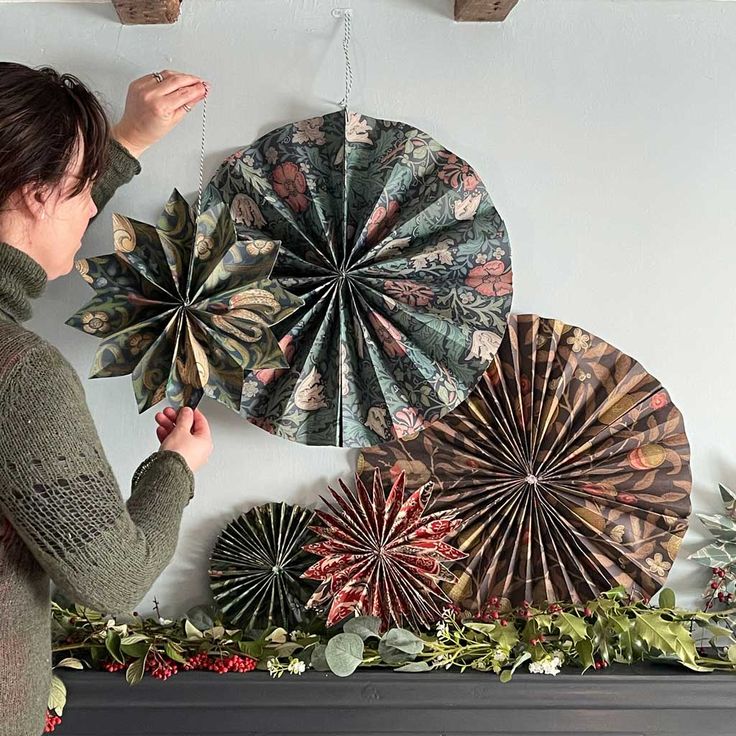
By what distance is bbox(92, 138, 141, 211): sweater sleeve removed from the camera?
4.01ft

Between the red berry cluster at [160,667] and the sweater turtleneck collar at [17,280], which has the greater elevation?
the sweater turtleneck collar at [17,280]

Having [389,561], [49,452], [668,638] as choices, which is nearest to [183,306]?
[49,452]

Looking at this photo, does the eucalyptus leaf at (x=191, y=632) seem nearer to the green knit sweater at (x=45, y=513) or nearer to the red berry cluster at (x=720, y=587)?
the green knit sweater at (x=45, y=513)

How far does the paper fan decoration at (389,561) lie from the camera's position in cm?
124

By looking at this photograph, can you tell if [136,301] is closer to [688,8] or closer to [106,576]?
[106,576]

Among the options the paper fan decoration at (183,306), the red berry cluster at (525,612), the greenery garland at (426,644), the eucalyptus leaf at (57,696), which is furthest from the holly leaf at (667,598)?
the eucalyptus leaf at (57,696)

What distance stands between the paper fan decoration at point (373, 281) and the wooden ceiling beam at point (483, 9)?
241mm

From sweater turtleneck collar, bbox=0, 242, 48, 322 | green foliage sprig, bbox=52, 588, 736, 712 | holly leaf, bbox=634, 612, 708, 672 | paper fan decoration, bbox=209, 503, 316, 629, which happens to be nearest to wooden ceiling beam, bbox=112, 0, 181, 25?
sweater turtleneck collar, bbox=0, 242, 48, 322

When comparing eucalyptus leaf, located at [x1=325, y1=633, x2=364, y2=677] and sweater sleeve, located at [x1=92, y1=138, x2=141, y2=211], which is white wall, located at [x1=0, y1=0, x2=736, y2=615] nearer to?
sweater sleeve, located at [x1=92, y1=138, x2=141, y2=211]

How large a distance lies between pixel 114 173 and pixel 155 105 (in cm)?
13

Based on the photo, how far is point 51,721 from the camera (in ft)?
3.69

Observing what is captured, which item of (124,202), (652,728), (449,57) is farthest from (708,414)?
(124,202)

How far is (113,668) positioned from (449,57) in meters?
1.15

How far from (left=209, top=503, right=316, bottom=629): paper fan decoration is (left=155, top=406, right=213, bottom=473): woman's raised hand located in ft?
1.01
